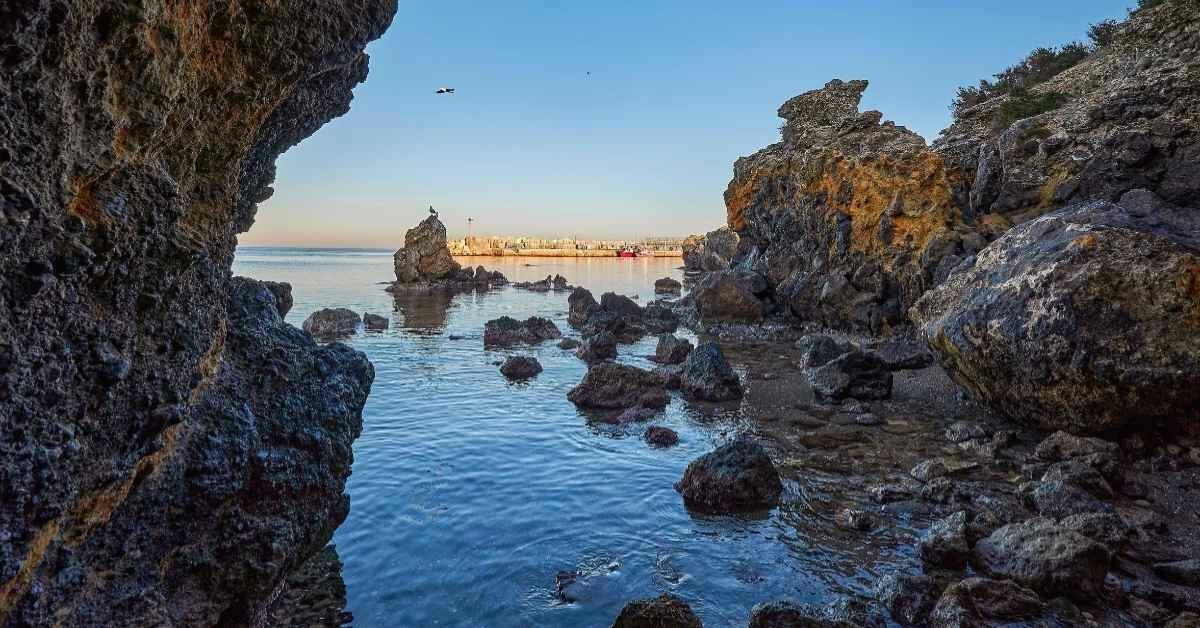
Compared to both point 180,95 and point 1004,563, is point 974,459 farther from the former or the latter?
point 180,95

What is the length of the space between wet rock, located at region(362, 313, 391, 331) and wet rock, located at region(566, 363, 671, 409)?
2148 cm

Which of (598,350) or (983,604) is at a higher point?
(598,350)

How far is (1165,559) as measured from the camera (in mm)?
8836

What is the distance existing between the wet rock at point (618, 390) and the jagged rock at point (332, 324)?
20304 mm

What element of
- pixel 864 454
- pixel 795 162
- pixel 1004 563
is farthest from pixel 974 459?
pixel 795 162

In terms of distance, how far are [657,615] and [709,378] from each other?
→ 13.9 m

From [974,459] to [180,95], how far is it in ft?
49.1

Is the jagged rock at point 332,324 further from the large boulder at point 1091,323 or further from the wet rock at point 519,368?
the large boulder at point 1091,323

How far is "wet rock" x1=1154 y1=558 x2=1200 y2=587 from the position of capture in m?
8.16

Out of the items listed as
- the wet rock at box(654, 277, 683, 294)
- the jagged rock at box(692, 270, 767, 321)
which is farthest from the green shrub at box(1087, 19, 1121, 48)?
the wet rock at box(654, 277, 683, 294)

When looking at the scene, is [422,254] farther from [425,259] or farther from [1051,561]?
[1051,561]

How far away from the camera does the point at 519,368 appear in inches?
977

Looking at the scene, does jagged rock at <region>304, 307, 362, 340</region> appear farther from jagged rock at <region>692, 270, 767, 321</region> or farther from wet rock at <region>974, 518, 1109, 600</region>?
wet rock at <region>974, 518, 1109, 600</region>

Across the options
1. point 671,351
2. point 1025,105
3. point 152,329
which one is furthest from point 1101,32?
point 152,329
